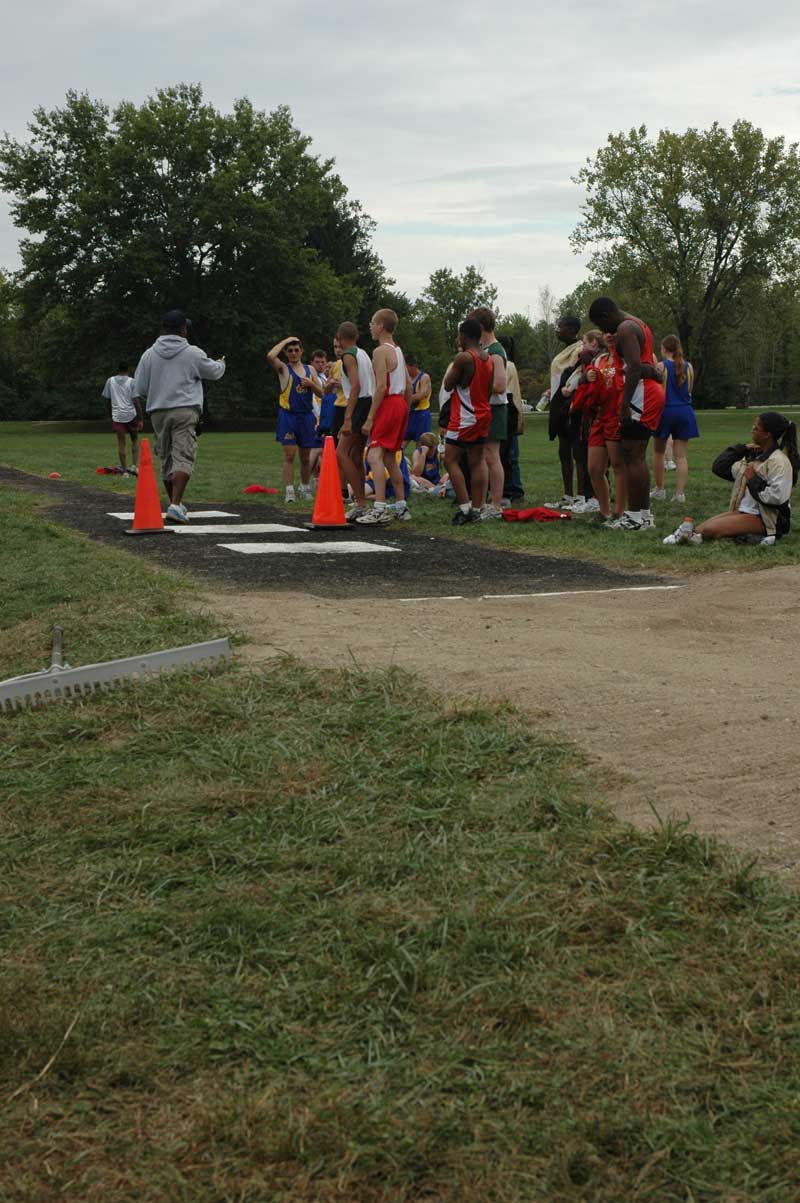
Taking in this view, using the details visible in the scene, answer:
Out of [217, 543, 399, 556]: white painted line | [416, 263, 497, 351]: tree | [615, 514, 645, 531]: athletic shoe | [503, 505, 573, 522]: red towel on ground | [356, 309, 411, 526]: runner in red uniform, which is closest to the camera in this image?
[217, 543, 399, 556]: white painted line

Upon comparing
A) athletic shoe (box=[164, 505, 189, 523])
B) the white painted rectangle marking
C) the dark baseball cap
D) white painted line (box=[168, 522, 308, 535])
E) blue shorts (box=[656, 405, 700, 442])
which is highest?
the dark baseball cap

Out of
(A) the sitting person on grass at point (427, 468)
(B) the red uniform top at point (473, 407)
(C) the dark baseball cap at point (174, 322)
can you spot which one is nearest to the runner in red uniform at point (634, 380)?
(B) the red uniform top at point (473, 407)

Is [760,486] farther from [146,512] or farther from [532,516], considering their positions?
[146,512]

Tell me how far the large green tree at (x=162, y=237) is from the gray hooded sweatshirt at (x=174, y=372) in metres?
46.2

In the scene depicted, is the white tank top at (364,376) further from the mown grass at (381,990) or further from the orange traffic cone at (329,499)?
the mown grass at (381,990)

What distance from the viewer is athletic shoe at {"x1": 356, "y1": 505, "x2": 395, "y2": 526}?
39.1 ft

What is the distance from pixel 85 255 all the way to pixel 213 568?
52636mm

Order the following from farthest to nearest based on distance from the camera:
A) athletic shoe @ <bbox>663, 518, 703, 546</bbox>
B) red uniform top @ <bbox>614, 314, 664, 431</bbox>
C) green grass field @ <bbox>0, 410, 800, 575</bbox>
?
red uniform top @ <bbox>614, 314, 664, 431</bbox>, athletic shoe @ <bbox>663, 518, 703, 546</bbox>, green grass field @ <bbox>0, 410, 800, 575</bbox>

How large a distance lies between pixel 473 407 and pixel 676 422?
300 cm

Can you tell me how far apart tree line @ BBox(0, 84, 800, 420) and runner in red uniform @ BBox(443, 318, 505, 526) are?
46.7 m

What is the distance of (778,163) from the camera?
2359 inches

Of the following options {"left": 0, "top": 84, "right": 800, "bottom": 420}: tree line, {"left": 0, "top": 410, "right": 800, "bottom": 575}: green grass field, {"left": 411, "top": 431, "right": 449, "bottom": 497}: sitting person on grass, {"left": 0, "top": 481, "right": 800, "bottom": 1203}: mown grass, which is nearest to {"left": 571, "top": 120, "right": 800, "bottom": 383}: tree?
{"left": 0, "top": 84, "right": 800, "bottom": 420}: tree line

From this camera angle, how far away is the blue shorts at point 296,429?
13.9 meters

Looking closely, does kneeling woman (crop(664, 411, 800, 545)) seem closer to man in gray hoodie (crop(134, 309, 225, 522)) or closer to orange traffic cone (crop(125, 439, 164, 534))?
orange traffic cone (crop(125, 439, 164, 534))
